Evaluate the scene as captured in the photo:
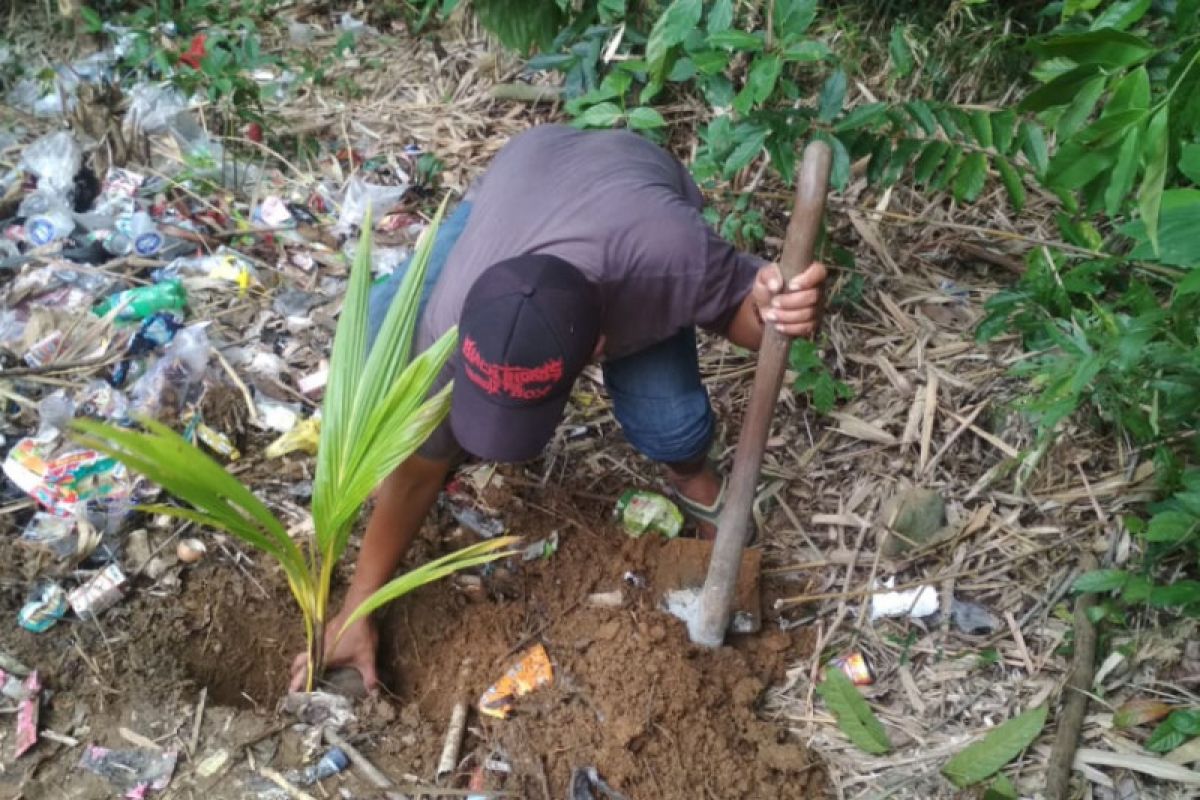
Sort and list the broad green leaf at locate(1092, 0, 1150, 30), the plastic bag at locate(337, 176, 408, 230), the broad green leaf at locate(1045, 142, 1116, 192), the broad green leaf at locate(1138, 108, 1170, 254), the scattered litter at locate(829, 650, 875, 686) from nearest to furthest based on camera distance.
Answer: the broad green leaf at locate(1138, 108, 1170, 254) → the broad green leaf at locate(1045, 142, 1116, 192) → the broad green leaf at locate(1092, 0, 1150, 30) → the scattered litter at locate(829, 650, 875, 686) → the plastic bag at locate(337, 176, 408, 230)

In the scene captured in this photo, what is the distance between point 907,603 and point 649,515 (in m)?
0.59

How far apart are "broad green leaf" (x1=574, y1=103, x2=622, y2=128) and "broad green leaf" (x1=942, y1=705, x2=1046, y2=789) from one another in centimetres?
158

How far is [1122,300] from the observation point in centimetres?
210

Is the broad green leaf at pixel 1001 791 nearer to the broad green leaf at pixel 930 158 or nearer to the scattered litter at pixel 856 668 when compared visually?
the scattered litter at pixel 856 668

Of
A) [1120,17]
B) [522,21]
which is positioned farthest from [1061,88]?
[522,21]

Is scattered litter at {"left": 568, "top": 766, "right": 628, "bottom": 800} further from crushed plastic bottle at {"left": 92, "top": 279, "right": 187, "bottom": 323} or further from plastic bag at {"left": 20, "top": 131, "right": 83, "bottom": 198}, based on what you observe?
plastic bag at {"left": 20, "top": 131, "right": 83, "bottom": 198}

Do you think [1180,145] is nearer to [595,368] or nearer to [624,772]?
[624,772]

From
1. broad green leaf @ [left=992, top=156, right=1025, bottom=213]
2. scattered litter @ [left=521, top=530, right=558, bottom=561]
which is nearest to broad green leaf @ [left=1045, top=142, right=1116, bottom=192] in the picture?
broad green leaf @ [left=992, top=156, right=1025, bottom=213]

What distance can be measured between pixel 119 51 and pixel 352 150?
3.58ft

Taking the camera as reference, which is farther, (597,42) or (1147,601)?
(597,42)

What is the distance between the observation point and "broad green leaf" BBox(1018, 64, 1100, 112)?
1.15 metres

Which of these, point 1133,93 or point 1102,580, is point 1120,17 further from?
point 1102,580

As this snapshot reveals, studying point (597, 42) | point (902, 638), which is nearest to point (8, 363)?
point (597, 42)

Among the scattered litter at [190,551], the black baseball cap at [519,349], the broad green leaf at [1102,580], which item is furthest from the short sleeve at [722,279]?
the scattered litter at [190,551]
